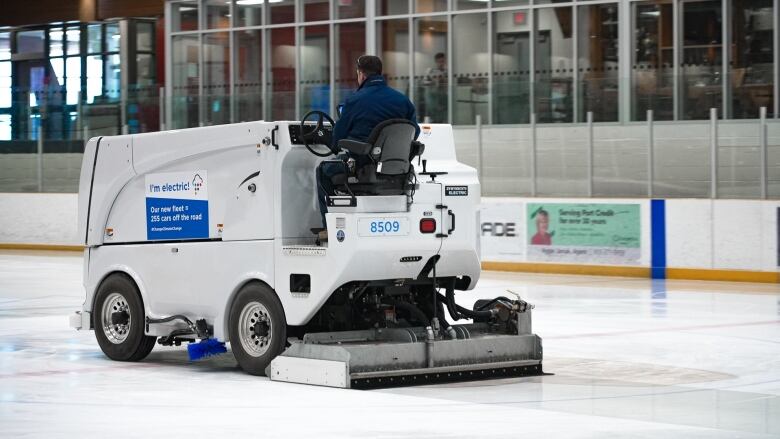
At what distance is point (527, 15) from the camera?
27.6 m

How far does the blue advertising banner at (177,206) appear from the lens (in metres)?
10.2

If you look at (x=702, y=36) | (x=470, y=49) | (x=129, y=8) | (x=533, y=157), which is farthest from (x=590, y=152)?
(x=129, y=8)

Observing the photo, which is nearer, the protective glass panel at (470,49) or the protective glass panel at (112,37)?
the protective glass panel at (470,49)

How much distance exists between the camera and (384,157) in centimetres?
929

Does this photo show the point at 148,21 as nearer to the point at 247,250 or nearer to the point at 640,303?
the point at 640,303

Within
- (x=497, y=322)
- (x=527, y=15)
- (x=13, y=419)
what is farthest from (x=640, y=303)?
(x=527, y=15)

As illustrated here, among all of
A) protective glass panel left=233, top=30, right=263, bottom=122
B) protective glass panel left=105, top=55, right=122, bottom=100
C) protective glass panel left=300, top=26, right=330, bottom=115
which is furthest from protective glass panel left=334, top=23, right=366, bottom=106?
protective glass panel left=105, top=55, right=122, bottom=100

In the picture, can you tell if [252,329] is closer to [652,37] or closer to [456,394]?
[456,394]

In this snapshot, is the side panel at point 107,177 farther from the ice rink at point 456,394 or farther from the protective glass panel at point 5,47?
the protective glass panel at point 5,47

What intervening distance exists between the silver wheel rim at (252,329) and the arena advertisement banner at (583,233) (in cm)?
1241

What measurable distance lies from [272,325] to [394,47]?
67.7 ft

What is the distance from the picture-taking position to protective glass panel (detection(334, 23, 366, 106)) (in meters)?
30.1

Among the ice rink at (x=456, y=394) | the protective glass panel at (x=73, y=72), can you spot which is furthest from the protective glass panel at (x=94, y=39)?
the ice rink at (x=456, y=394)

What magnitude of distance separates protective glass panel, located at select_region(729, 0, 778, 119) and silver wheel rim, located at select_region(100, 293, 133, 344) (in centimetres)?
1460
